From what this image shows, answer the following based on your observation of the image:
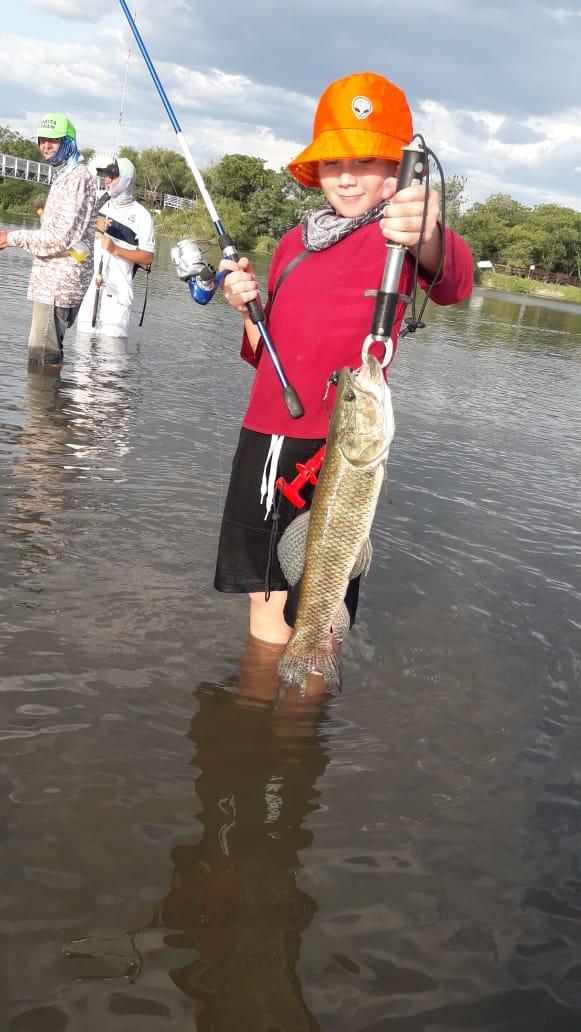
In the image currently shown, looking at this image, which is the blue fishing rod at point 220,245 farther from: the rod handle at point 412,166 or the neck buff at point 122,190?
the neck buff at point 122,190

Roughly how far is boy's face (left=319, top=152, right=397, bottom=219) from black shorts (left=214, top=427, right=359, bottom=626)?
1031 mm

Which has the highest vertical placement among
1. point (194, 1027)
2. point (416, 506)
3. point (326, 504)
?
point (326, 504)

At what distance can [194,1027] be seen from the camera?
8.48 feet

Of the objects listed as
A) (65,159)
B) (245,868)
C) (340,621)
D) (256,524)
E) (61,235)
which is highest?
(65,159)

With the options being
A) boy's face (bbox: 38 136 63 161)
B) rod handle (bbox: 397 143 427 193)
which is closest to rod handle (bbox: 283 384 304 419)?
rod handle (bbox: 397 143 427 193)

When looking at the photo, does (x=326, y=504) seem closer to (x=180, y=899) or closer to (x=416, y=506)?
(x=180, y=899)

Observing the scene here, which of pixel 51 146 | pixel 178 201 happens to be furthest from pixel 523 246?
pixel 51 146

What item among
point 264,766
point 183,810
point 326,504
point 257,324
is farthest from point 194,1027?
point 257,324

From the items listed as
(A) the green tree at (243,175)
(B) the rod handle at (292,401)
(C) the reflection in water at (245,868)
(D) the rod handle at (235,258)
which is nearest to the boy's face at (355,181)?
(D) the rod handle at (235,258)

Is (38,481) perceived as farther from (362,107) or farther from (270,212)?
(270,212)

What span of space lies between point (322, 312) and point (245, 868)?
91.4 inches

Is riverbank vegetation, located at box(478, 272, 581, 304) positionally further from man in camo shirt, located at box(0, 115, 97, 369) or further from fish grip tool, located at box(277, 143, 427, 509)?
fish grip tool, located at box(277, 143, 427, 509)

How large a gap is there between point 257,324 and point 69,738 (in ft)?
6.98

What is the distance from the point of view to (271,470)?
3846 millimetres
